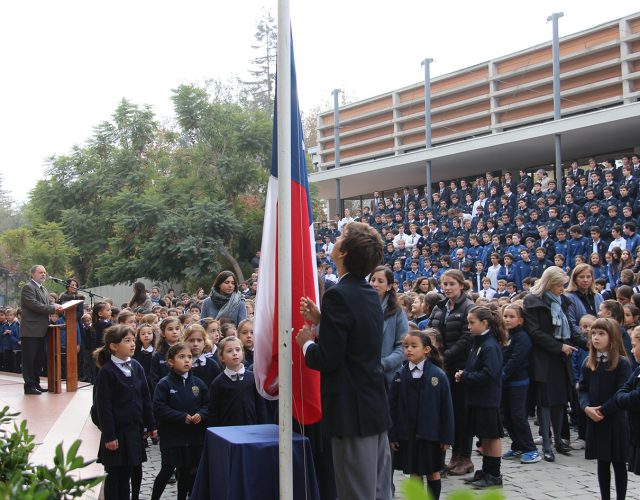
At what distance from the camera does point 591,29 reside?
2209 cm

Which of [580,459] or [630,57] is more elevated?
[630,57]

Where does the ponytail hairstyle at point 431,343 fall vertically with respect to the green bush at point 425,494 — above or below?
below

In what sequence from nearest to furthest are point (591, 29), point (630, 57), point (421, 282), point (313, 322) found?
point (313, 322) < point (421, 282) < point (630, 57) < point (591, 29)

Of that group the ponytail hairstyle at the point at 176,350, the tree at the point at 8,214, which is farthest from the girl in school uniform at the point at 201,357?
the tree at the point at 8,214

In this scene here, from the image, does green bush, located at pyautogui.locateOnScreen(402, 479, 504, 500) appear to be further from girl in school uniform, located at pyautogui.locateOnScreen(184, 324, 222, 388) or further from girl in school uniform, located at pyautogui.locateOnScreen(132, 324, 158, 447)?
girl in school uniform, located at pyautogui.locateOnScreen(132, 324, 158, 447)

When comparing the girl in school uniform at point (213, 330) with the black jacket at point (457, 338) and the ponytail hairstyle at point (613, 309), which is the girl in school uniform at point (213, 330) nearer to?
the black jacket at point (457, 338)

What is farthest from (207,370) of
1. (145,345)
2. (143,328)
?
(145,345)

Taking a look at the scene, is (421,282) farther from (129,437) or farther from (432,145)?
(432,145)

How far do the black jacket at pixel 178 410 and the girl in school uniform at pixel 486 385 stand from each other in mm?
2397

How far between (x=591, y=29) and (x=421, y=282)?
47.7 feet

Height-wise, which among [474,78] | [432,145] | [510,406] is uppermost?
[474,78]

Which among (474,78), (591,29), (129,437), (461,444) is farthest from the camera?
(474,78)

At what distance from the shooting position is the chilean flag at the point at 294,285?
4391 mm

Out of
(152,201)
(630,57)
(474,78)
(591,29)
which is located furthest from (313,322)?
(152,201)
